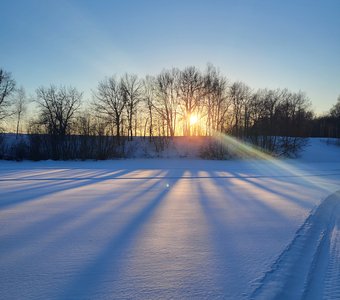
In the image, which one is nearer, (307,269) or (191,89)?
(307,269)

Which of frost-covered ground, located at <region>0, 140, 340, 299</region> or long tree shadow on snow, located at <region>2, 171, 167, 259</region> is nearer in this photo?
frost-covered ground, located at <region>0, 140, 340, 299</region>

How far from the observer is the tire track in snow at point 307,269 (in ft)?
12.4

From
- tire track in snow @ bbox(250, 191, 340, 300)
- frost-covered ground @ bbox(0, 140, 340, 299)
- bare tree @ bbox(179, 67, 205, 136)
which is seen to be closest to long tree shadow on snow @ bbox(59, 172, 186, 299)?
frost-covered ground @ bbox(0, 140, 340, 299)

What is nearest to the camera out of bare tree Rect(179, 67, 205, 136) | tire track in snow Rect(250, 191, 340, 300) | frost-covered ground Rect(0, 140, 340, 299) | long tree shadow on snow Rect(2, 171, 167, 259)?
tire track in snow Rect(250, 191, 340, 300)

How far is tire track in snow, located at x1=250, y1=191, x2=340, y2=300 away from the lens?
12.4 ft

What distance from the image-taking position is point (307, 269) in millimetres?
4449

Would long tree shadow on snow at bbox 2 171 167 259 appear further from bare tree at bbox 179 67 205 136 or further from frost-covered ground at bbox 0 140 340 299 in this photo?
bare tree at bbox 179 67 205 136

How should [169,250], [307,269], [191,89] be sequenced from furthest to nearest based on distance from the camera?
[191,89] < [169,250] < [307,269]

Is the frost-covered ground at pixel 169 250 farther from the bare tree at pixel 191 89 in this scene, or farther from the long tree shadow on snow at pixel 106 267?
the bare tree at pixel 191 89

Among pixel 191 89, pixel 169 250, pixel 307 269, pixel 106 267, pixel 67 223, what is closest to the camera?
pixel 307 269

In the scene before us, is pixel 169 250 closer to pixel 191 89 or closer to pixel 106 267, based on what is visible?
pixel 106 267

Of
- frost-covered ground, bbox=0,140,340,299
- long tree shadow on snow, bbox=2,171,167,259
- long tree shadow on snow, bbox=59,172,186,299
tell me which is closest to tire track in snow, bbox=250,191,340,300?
frost-covered ground, bbox=0,140,340,299

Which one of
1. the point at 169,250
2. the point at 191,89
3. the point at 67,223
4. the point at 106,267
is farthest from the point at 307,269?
the point at 191,89

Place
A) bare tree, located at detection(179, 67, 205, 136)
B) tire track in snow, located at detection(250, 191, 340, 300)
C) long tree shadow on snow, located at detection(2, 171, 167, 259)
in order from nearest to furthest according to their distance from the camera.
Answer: tire track in snow, located at detection(250, 191, 340, 300) < long tree shadow on snow, located at detection(2, 171, 167, 259) < bare tree, located at detection(179, 67, 205, 136)
